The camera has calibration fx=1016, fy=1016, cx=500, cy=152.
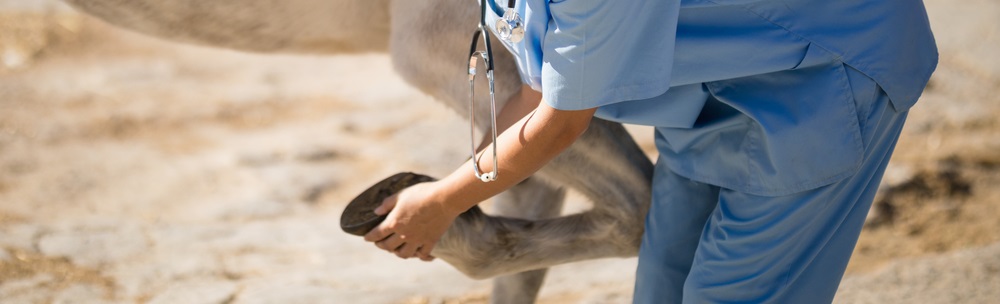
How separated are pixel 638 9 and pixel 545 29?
13 cm

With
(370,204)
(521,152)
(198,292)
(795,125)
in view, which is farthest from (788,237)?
(198,292)

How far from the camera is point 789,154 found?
4.44ft

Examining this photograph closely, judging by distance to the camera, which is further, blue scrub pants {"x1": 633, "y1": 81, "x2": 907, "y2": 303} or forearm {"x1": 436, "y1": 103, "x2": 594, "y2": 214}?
blue scrub pants {"x1": 633, "y1": 81, "x2": 907, "y2": 303}

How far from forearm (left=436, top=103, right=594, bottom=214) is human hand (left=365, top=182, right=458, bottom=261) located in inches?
1.2

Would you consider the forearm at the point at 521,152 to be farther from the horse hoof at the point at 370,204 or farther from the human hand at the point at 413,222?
the horse hoof at the point at 370,204

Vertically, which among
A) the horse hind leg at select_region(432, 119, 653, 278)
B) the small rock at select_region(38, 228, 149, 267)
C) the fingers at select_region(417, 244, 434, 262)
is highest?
the small rock at select_region(38, 228, 149, 267)

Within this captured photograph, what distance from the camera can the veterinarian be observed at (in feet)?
3.98

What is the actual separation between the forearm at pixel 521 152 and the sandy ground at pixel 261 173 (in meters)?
1.14

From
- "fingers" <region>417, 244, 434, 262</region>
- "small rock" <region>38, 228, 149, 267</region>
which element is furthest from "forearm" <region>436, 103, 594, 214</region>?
"small rock" <region>38, 228, 149, 267</region>

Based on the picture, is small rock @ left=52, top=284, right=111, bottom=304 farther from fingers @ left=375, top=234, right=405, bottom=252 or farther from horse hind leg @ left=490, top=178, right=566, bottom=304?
fingers @ left=375, top=234, right=405, bottom=252

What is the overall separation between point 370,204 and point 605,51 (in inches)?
24.7

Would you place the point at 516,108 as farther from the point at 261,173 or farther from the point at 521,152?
the point at 261,173

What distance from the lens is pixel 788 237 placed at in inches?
56.1

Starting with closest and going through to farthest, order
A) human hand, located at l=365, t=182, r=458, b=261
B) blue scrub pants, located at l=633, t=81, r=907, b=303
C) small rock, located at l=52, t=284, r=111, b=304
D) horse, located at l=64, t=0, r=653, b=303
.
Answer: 1. blue scrub pants, located at l=633, t=81, r=907, b=303
2. human hand, located at l=365, t=182, r=458, b=261
3. horse, located at l=64, t=0, r=653, b=303
4. small rock, located at l=52, t=284, r=111, b=304
